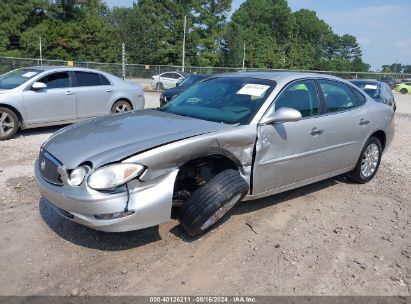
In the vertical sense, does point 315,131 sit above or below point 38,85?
below

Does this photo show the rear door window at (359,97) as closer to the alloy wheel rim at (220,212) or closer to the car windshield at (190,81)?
the alloy wheel rim at (220,212)

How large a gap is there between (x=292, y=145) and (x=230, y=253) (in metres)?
1.41

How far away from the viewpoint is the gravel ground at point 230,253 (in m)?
3.15

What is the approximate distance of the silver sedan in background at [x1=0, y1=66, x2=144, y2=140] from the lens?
25.6ft

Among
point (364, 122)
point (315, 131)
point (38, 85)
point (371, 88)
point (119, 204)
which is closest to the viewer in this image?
point (119, 204)

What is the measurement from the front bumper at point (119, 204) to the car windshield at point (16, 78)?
5.50 m

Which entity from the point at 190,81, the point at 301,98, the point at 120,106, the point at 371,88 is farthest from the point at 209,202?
the point at 190,81

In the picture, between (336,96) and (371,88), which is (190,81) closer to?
(371,88)

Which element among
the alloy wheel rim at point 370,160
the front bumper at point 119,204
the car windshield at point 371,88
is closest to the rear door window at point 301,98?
the alloy wheel rim at point 370,160

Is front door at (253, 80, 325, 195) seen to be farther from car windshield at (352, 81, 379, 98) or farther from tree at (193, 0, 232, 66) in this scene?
tree at (193, 0, 232, 66)

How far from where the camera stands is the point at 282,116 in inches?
157

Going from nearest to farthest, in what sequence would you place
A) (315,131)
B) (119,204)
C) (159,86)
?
(119,204) → (315,131) → (159,86)

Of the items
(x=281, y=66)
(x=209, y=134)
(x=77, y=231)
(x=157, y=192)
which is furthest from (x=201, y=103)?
(x=281, y=66)

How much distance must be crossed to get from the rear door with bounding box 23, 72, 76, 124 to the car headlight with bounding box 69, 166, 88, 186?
5322 mm
